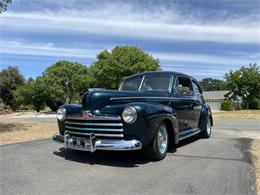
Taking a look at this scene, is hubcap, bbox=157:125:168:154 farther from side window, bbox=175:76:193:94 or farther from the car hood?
side window, bbox=175:76:193:94

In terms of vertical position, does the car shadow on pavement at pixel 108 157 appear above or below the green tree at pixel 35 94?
below

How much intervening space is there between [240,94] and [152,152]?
4136 centimetres

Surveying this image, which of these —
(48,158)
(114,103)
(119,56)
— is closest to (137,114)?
(114,103)

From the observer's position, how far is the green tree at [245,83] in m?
44.3

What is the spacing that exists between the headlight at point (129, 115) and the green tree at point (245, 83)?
132 feet

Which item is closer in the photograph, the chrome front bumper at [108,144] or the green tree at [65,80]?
the chrome front bumper at [108,144]

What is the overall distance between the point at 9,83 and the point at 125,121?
56.1 m

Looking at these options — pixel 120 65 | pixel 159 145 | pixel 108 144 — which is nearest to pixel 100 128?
pixel 108 144

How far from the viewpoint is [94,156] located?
24.5ft

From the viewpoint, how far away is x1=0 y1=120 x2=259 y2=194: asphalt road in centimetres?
526

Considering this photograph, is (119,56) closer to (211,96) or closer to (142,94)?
(211,96)

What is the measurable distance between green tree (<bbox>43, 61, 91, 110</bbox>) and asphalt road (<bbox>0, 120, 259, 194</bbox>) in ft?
113

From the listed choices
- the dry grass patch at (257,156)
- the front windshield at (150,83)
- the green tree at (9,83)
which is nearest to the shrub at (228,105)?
the green tree at (9,83)

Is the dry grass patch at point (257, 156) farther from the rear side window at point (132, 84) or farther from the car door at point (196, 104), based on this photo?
the rear side window at point (132, 84)
